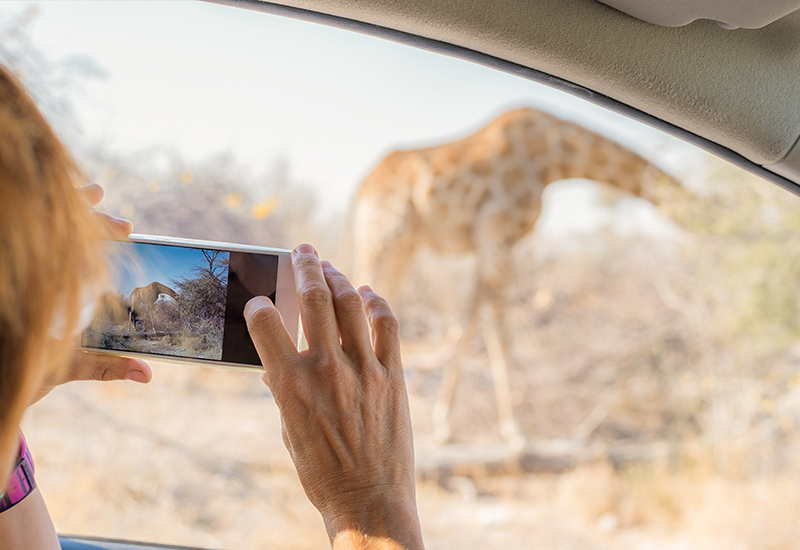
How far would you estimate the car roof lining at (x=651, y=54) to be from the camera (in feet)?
1.52

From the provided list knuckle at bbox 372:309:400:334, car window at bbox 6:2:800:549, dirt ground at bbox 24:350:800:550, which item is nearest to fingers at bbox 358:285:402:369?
knuckle at bbox 372:309:400:334

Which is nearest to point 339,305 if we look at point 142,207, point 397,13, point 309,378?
point 309,378

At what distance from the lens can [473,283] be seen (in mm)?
2418

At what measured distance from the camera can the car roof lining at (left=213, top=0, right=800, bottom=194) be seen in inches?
18.3

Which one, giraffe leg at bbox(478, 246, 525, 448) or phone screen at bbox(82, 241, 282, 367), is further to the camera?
giraffe leg at bbox(478, 246, 525, 448)

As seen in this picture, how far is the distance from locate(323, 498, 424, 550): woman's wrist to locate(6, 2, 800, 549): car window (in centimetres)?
137

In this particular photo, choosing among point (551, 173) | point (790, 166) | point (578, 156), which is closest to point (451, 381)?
point (551, 173)

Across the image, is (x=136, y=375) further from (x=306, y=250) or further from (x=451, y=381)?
(x=451, y=381)

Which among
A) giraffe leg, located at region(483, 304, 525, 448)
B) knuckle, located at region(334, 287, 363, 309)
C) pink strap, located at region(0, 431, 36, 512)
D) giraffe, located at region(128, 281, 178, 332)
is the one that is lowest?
pink strap, located at region(0, 431, 36, 512)

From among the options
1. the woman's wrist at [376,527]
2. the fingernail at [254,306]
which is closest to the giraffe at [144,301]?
the fingernail at [254,306]

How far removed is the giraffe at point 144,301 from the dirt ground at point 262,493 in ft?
5.00

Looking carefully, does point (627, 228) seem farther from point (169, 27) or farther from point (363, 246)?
point (169, 27)

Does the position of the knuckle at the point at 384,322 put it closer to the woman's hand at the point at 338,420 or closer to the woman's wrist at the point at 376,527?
the woman's hand at the point at 338,420

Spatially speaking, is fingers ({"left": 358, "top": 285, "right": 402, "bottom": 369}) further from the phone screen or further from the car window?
the car window
